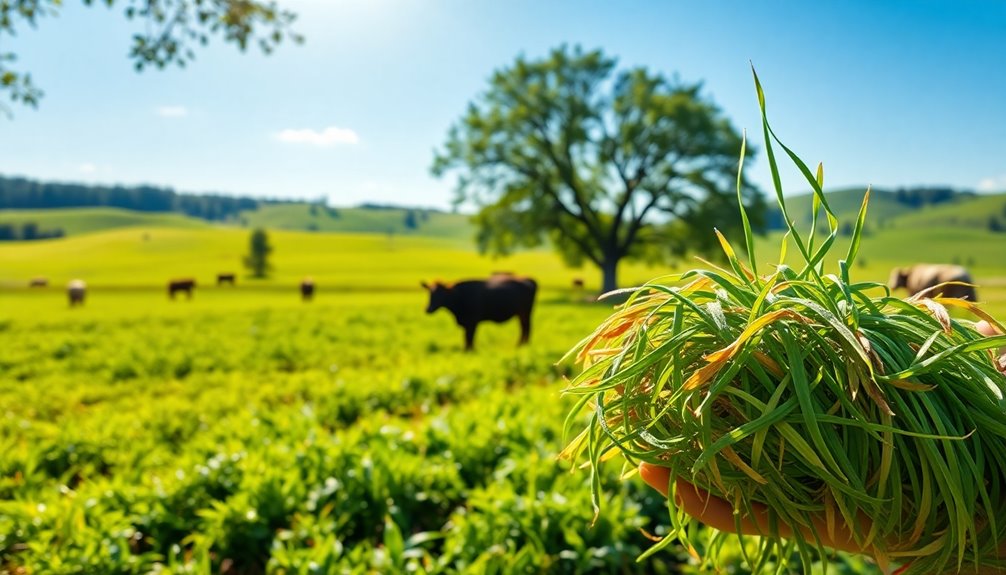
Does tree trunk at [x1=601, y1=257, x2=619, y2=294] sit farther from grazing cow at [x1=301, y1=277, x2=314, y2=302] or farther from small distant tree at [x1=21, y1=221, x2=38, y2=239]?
small distant tree at [x1=21, y1=221, x2=38, y2=239]

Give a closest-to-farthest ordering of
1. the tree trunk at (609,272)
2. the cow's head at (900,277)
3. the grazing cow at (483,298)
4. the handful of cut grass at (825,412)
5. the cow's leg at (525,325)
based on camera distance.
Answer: the handful of cut grass at (825,412)
the grazing cow at (483,298)
the cow's leg at (525,325)
the cow's head at (900,277)
the tree trunk at (609,272)

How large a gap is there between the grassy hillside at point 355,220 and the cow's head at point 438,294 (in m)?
121

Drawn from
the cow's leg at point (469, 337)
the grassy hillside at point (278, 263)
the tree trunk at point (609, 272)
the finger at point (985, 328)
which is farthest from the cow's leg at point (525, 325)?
the tree trunk at point (609, 272)

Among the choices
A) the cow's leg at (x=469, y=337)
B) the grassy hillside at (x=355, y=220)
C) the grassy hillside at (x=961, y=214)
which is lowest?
the cow's leg at (x=469, y=337)

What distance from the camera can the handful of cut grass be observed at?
1164 millimetres

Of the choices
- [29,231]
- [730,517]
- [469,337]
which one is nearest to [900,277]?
[469,337]

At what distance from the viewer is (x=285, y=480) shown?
4352mm

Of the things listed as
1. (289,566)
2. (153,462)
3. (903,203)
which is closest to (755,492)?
(289,566)

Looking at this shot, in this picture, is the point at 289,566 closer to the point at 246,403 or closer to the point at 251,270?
the point at 246,403

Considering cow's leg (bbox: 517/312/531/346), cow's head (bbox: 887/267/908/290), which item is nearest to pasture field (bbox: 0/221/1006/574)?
cow's leg (bbox: 517/312/531/346)

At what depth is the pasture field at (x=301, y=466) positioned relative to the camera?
11.8 feet

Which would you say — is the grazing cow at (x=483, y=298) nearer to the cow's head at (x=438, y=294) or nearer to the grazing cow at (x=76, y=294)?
the cow's head at (x=438, y=294)

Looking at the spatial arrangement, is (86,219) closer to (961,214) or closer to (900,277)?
(900,277)

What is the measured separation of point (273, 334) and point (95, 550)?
1079cm
